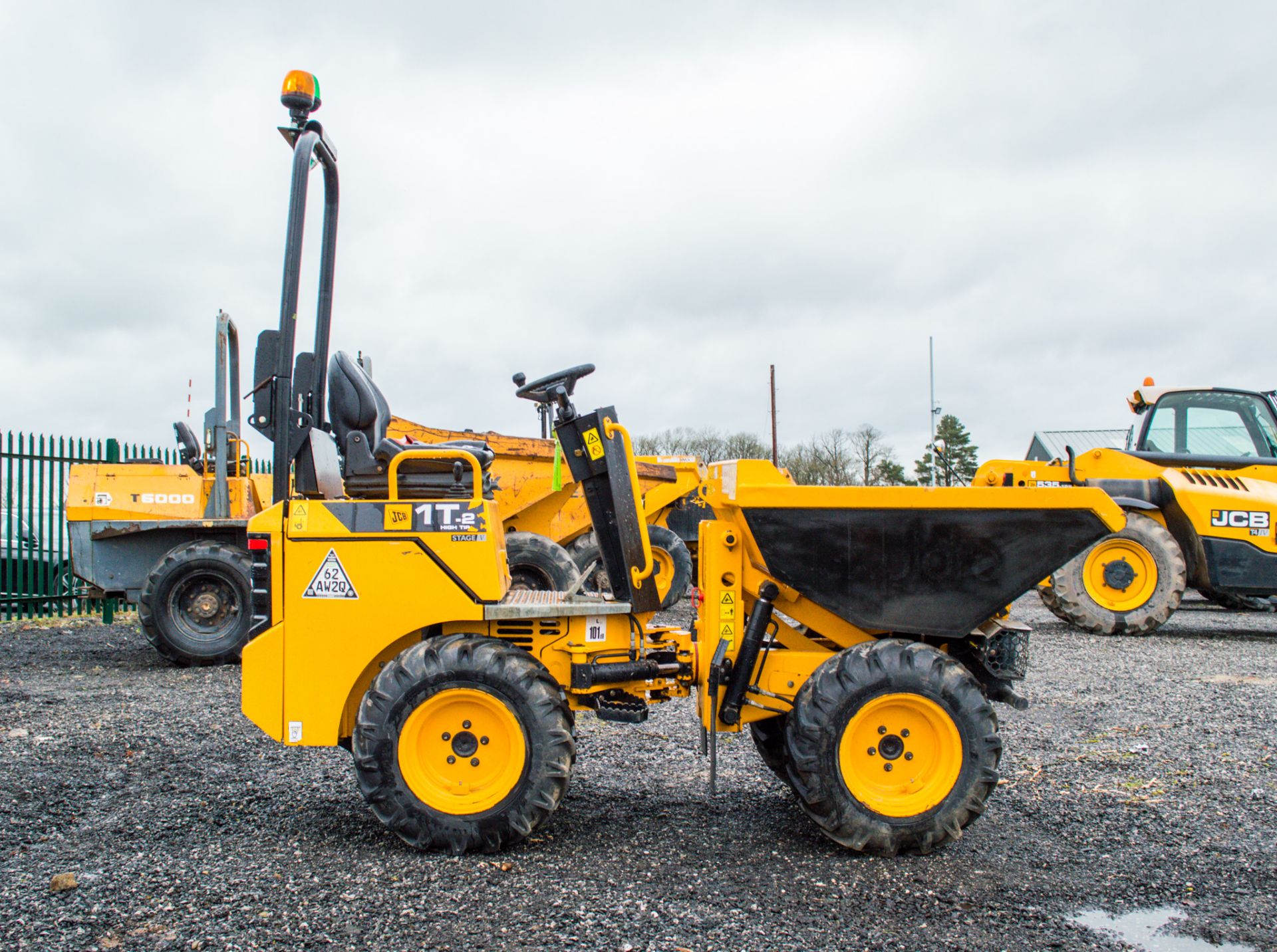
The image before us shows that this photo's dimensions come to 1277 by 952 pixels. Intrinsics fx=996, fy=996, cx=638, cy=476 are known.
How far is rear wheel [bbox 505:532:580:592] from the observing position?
943cm

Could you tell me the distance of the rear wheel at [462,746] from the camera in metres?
3.68

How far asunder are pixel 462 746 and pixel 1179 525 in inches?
366

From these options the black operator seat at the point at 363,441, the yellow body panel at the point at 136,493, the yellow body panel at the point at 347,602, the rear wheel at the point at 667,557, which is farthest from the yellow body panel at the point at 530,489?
the yellow body panel at the point at 347,602

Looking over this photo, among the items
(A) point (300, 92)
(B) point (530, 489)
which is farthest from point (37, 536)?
(A) point (300, 92)

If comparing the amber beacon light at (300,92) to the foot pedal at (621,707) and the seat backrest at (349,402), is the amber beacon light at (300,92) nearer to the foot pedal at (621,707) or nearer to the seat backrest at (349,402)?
the seat backrest at (349,402)

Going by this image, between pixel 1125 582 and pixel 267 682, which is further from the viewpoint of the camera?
pixel 1125 582

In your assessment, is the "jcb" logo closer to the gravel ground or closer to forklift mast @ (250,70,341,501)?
the gravel ground

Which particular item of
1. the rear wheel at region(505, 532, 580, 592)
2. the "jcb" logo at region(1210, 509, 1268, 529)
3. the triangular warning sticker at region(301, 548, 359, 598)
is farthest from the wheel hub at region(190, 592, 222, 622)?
the "jcb" logo at region(1210, 509, 1268, 529)

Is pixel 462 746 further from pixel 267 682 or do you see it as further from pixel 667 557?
pixel 667 557

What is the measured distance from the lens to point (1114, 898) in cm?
333

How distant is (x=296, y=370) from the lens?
399cm

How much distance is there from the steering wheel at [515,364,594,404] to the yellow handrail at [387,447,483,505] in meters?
0.36

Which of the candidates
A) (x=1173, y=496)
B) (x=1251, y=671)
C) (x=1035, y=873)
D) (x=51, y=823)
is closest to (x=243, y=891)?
(x=51, y=823)

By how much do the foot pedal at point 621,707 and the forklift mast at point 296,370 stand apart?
1.43 meters
